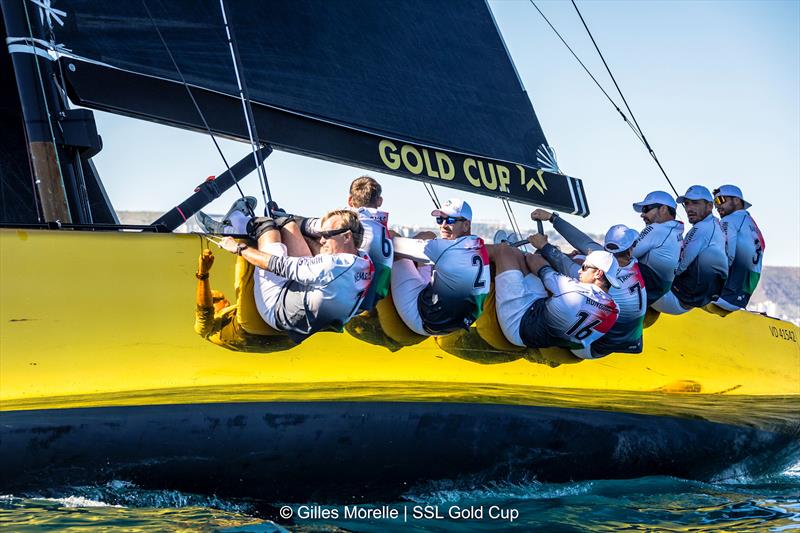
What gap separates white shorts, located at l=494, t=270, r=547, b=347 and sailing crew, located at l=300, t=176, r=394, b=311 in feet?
2.26

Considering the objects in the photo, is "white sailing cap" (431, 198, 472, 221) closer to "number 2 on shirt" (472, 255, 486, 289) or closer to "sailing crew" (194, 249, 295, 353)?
"number 2 on shirt" (472, 255, 486, 289)

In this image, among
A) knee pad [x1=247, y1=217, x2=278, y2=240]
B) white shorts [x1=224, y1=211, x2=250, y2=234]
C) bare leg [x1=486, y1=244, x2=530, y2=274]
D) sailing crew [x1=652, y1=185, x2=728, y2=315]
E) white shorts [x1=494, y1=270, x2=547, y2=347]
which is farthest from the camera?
sailing crew [x1=652, y1=185, x2=728, y2=315]

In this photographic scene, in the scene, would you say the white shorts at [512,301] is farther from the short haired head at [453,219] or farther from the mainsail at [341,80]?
the mainsail at [341,80]

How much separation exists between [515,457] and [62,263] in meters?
2.37

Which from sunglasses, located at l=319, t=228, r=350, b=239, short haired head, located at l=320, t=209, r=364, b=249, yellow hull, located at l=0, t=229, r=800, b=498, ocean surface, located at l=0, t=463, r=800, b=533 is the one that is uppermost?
short haired head, located at l=320, t=209, r=364, b=249

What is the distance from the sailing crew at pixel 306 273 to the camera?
4.17 meters

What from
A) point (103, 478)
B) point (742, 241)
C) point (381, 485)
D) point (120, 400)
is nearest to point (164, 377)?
point (120, 400)

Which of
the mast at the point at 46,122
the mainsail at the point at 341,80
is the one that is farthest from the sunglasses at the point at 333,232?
the mainsail at the point at 341,80

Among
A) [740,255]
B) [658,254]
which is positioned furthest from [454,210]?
[740,255]

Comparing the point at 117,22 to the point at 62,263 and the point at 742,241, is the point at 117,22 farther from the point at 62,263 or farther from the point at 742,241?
the point at 742,241

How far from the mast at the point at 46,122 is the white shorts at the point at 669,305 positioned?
3.21m

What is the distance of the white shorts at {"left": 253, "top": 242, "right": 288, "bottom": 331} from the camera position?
4320 mm

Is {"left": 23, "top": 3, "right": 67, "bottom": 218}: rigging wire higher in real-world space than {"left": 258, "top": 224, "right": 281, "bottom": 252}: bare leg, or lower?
higher

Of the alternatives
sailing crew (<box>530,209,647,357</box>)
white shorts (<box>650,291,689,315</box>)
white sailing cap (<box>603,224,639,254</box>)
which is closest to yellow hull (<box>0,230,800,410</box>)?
sailing crew (<box>530,209,647,357</box>)
